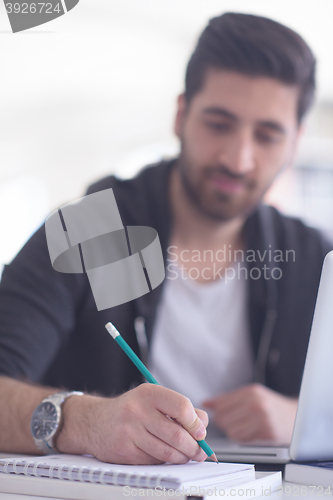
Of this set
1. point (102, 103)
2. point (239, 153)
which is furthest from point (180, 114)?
point (102, 103)

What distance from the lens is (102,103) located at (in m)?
3.22

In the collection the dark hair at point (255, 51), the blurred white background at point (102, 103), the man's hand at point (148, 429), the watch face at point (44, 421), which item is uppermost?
the dark hair at point (255, 51)

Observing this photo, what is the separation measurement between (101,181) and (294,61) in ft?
1.67

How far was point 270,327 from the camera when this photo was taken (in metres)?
0.98

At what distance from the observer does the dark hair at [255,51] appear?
0.99 metres

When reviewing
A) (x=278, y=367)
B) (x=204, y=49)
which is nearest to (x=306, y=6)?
(x=204, y=49)

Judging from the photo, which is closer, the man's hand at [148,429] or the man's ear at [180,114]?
the man's hand at [148,429]

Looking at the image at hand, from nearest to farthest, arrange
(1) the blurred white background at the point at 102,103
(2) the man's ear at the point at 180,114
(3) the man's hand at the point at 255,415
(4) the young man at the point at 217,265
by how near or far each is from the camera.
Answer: (3) the man's hand at the point at 255,415
(4) the young man at the point at 217,265
(2) the man's ear at the point at 180,114
(1) the blurred white background at the point at 102,103

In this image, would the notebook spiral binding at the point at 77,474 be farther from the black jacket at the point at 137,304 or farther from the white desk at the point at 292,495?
the black jacket at the point at 137,304

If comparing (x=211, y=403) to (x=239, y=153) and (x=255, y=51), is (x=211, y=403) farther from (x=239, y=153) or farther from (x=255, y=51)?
(x=255, y=51)

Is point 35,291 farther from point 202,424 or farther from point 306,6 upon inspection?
point 306,6

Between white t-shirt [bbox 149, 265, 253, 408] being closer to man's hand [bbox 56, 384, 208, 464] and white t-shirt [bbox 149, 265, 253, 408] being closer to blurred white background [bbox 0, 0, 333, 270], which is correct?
man's hand [bbox 56, 384, 208, 464]

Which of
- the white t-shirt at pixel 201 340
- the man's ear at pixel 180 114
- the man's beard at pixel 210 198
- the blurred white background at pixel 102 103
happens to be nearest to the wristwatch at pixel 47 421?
the white t-shirt at pixel 201 340

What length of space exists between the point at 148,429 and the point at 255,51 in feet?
2.78
